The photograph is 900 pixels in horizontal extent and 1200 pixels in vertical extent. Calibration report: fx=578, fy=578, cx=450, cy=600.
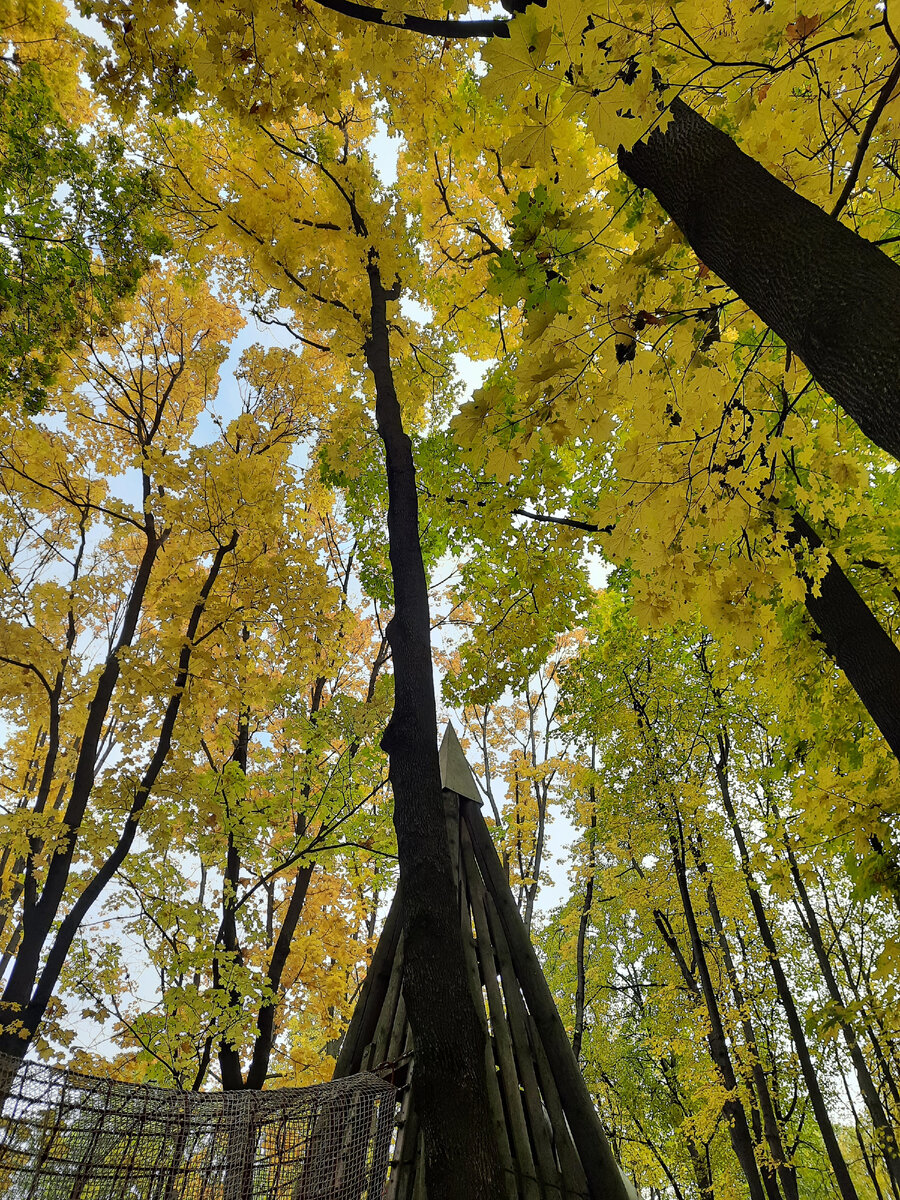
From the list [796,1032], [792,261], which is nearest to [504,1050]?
[792,261]

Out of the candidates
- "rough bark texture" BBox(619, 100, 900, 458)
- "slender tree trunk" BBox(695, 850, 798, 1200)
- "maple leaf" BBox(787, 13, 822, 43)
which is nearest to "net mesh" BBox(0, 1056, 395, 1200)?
"rough bark texture" BBox(619, 100, 900, 458)

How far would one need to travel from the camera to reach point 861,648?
289 centimetres

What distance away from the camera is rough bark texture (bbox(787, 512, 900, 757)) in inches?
104

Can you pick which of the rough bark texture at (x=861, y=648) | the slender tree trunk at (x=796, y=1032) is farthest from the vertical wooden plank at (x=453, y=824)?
the slender tree trunk at (x=796, y=1032)

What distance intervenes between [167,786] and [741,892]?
8.62m

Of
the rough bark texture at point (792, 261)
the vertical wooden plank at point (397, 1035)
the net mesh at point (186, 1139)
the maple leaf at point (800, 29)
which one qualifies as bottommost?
the net mesh at point (186, 1139)

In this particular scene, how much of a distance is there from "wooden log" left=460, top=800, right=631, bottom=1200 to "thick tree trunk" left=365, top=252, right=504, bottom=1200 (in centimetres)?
101

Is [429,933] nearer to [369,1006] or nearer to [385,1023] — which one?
[385,1023]

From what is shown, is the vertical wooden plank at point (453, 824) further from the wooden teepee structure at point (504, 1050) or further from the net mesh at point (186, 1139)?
the net mesh at point (186, 1139)

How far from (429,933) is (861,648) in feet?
8.12

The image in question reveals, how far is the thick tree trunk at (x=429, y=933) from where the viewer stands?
6.69 feet

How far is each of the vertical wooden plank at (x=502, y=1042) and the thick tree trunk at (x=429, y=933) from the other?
2.65ft

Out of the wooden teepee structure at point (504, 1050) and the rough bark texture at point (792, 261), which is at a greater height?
the rough bark texture at point (792, 261)

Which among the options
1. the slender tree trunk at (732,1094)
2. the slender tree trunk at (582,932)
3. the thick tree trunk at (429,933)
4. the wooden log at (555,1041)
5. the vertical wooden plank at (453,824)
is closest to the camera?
the thick tree trunk at (429,933)
